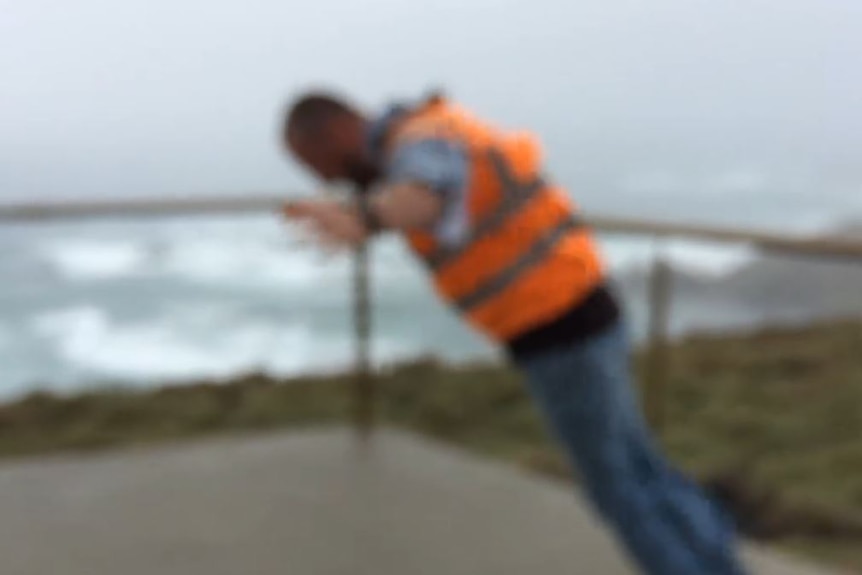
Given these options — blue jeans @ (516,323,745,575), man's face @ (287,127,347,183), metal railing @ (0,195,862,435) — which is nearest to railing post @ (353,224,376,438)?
metal railing @ (0,195,862,435)

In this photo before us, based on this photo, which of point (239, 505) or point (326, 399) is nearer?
point (239, 505)

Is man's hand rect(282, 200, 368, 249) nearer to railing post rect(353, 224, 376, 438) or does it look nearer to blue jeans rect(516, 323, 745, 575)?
Answer: blue jeans rect(516, 323, 745, 575)

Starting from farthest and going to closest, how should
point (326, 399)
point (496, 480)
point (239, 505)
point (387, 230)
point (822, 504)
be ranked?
point (326, 399), point (496, 480), point (239, 505), point (822, 504), point (387, 230)

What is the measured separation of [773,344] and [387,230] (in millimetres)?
2141

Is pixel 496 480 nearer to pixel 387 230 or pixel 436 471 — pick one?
pixel 436 471

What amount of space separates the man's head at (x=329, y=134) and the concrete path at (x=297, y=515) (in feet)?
3.36

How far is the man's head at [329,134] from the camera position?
6.33 ft

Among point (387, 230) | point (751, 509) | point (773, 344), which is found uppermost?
point (387, 230)

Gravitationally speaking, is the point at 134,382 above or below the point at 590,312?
below

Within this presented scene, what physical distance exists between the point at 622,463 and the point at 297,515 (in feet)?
3.81

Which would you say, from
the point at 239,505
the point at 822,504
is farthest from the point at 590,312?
the point at 239,505

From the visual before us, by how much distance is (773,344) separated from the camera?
12.0ft

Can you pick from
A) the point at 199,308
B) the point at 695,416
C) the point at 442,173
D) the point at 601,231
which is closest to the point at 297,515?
the point at 199,308

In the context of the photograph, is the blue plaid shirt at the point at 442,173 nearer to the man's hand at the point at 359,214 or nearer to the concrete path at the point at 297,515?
the man's hand at the point at 359,214
